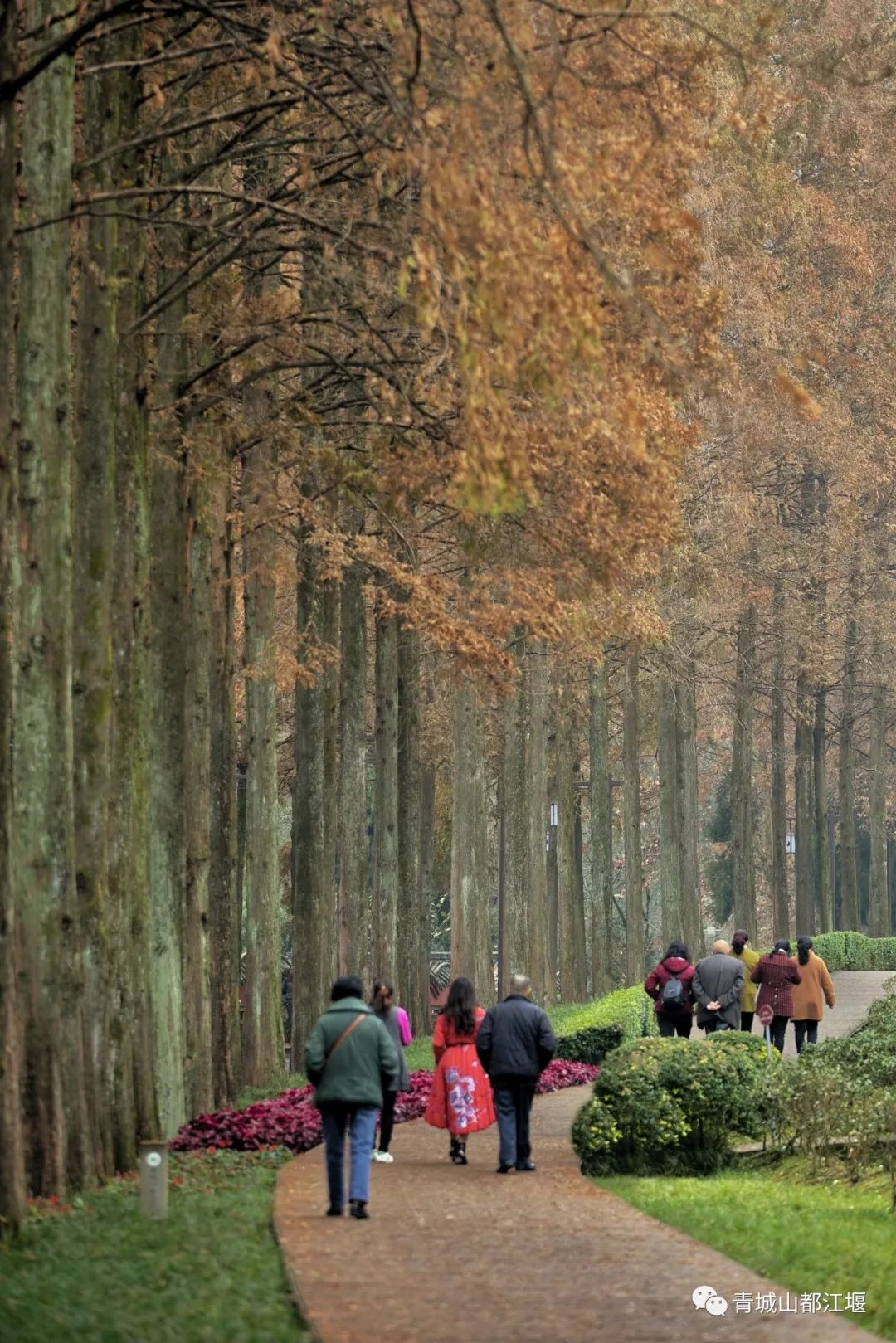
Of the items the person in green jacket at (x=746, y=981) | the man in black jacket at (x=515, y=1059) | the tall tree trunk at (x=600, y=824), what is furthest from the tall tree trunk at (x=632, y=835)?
the man in black jacket at (x=515, y=1059)

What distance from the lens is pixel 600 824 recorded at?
44094mm

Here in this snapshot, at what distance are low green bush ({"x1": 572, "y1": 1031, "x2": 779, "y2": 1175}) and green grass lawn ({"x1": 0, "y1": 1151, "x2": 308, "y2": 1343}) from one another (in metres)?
3.83

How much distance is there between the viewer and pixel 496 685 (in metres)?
25.7

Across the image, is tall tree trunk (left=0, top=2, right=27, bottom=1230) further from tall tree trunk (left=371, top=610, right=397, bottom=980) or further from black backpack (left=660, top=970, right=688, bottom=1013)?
tall tree trunk (left=371, top=610, right=397, bottom=980)

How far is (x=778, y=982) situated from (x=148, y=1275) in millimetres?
15276

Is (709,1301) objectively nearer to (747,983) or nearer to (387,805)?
(747,983)

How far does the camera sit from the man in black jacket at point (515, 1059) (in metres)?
17.4

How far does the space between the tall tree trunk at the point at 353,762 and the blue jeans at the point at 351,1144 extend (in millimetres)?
15694

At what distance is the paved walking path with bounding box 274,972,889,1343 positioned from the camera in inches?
402

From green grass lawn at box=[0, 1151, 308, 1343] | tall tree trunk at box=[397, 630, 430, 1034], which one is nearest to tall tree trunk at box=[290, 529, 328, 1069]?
tall tree trunk at box=[397, 630, 430, 1034]

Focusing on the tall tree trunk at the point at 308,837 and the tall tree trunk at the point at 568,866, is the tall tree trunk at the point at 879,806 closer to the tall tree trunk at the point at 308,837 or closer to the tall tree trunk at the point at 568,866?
the tall tree trunk at the point at 568,866

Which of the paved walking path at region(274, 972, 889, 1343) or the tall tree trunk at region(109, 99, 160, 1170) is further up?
the tall tree trunk at region(109, 99, 160, 1170)

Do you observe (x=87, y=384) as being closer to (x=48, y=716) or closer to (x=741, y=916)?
(x=48, y=716)

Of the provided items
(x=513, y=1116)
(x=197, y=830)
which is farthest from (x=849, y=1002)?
(x=513, y=1116)
